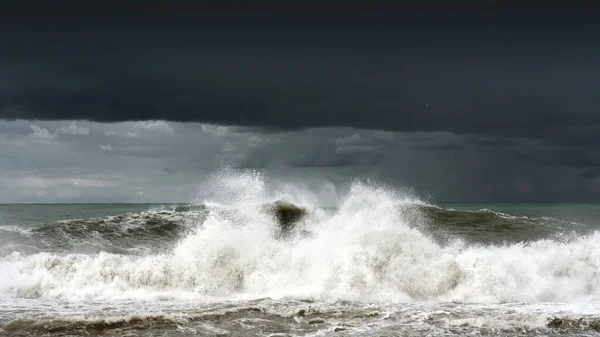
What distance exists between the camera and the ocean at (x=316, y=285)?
11.1m

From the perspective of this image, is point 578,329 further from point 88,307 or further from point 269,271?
point 88,307

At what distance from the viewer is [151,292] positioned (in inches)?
578

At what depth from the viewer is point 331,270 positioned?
14.9 metres

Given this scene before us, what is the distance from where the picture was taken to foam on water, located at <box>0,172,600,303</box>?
46.9ft

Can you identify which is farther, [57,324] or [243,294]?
[243,294]

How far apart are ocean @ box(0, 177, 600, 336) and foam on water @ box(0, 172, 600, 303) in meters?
0.03

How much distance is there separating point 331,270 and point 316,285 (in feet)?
2.52

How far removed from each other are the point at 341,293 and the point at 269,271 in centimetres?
250

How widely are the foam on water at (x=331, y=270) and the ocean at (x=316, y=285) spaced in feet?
0.11

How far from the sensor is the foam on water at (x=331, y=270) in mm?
14305

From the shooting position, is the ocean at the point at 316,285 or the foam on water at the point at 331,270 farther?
the foam on water at the point at 331,270

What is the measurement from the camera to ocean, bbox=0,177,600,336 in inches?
437

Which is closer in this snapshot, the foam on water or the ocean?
the ocean

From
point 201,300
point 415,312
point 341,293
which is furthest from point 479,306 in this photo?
point 201,300
